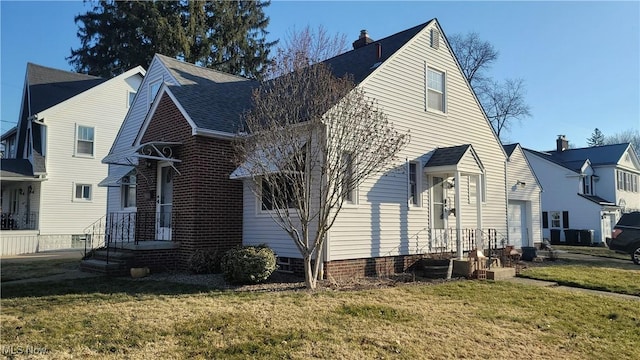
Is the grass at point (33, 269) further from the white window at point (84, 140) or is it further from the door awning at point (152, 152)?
the white window at point (84, 140)

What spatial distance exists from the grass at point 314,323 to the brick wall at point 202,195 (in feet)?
8.32

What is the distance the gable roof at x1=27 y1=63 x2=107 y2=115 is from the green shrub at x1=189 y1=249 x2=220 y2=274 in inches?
639

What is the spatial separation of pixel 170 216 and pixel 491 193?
421 inches

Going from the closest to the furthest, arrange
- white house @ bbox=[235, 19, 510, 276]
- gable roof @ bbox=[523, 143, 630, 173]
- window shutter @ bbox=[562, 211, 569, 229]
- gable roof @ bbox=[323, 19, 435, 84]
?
white house @ bbox=[235, 19, 510, 276]
gable roof @ bbox=[323, 19, 435, 84]
window shutter @ bbox=[562, 211, 569, 229]
gable roof @ bbox=[523, 143, 630, 173]

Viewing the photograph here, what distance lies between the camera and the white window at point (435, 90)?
14352mm

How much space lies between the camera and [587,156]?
37.2 m

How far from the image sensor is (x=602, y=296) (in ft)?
32.3

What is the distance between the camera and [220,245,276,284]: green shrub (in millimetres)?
9727

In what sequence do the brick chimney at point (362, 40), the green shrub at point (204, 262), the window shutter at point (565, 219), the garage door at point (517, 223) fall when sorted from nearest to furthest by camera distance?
the green shrub at point (204, 262), the brick chimney at point (362, 40), the garage door at point (517, 223), the window shutter at point (565, 219)

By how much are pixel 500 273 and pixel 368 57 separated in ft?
22.7

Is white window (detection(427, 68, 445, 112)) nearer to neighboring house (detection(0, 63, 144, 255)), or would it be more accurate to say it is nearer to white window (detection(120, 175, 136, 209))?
white window (detection(120, 175, 136, 209))

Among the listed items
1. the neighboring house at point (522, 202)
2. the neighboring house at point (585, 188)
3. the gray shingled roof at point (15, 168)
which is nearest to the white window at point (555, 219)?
the neighboring house at point (585, 188)

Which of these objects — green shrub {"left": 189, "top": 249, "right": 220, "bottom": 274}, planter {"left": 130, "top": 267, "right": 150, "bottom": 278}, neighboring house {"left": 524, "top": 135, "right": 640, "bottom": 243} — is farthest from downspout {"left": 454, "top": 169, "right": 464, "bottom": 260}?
neighboring house {"left": 524, "top": 135, "right": 640, "bottom": 243}

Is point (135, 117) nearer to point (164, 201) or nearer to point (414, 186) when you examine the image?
point (164, 201)
